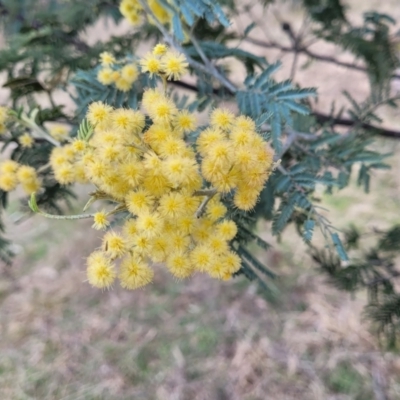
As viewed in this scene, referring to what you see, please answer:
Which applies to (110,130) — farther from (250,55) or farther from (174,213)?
(250,55)

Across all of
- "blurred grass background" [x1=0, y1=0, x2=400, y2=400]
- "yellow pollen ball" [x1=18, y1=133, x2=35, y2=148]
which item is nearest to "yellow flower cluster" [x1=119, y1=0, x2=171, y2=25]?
"yellow pollen ball" [x1=18, y1=133, x2=35, y2=148]

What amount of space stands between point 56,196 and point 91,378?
51.6 inches

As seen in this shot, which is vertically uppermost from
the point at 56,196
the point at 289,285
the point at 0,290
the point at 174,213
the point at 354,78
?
the point at 174,213

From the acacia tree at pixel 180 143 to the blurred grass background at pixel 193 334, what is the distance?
2.64 feet

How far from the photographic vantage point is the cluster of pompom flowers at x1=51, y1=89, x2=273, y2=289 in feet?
1.48

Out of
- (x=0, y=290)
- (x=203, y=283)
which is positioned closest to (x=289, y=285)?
(x=203, y=283)

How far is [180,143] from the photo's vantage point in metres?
0.47

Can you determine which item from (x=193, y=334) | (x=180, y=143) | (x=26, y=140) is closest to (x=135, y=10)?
(x=26, y=140)

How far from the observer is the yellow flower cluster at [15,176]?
0.69 m

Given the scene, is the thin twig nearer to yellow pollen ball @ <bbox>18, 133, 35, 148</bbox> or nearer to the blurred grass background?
yellow pollen ball @ <bbox>18, 133, 35, 148</bbox>

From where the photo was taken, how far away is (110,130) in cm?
49

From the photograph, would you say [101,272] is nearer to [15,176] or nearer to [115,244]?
[115,244]

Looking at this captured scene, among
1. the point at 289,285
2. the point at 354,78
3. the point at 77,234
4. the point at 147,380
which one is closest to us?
the point at 147,380

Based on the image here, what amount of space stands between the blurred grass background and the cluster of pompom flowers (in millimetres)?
1290
